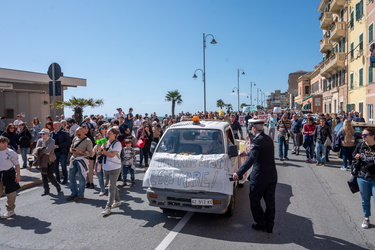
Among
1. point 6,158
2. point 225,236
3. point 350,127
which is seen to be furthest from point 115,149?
point 350,127

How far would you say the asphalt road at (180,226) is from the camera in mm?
4309

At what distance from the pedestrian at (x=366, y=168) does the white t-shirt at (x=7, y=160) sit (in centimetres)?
654

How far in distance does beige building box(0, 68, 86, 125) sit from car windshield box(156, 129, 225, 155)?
64.4 ft

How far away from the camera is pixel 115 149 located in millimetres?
5930

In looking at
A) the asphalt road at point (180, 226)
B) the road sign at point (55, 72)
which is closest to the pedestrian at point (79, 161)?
the asphalt road at point (180, 226)

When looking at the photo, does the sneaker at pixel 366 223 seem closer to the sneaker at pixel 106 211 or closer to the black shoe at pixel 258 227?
the black shoe at pixel 258 227

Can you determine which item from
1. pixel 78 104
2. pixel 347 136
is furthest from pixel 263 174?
pixel 78 104

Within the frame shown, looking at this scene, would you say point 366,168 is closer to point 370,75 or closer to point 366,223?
point 366,223

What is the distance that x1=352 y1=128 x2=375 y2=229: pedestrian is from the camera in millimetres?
4680

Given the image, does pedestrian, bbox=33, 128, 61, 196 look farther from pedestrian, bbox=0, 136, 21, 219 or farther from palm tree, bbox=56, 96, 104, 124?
palm tree, bbox=56, 96, 104, 124

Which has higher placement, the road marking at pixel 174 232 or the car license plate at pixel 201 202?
the car license plate at pixel 201 202

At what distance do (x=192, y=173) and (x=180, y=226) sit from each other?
96 centimetres

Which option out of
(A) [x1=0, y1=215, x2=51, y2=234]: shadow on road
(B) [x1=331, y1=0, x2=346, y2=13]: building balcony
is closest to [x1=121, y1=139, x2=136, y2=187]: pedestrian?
(A) [x1=0, y1=215, x2=51, y2=234]: shadow on road

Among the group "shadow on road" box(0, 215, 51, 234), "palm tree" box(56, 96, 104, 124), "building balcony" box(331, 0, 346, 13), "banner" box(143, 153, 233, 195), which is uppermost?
"building balcony" box(331, 0, 346, 13)
